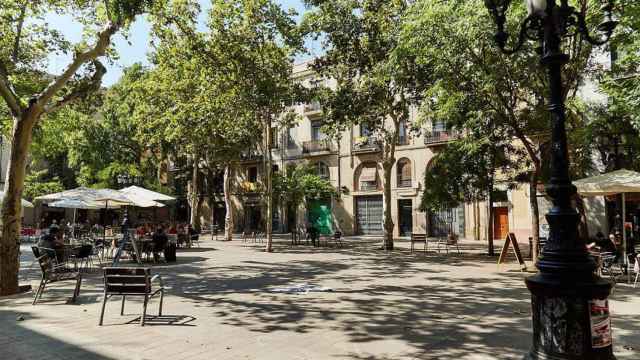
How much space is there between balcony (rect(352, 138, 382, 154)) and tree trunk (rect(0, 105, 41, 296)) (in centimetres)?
2486

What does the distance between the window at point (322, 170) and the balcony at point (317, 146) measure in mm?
1152

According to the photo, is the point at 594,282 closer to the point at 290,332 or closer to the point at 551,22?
the point at 551,22

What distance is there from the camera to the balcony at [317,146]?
A: 3578 cm

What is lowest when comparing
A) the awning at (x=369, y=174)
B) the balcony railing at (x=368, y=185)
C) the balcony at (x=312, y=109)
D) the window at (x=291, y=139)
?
the balcony railing at (x=368, y=185)

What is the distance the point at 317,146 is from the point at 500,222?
15.3 metres

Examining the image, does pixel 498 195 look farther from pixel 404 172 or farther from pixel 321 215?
pixel 321 215

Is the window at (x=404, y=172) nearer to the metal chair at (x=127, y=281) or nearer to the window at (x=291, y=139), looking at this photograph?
the window at (x=291, y=139)

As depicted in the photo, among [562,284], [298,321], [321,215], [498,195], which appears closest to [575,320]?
[562,284]

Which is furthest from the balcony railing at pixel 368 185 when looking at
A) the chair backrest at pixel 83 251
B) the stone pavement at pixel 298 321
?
the chair backrest at pixel 83 251

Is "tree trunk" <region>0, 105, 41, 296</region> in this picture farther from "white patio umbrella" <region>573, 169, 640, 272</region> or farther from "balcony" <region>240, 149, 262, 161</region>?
"balcony" <region>240, 149, 262, 161</region>

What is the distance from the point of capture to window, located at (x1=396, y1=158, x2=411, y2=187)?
3196cm

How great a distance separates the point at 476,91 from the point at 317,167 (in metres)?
24.4

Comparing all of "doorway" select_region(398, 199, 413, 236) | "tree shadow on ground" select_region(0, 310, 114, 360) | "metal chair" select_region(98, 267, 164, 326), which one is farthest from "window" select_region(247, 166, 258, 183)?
"tree shadow on ground" select_region(0, 310, 114, 360)

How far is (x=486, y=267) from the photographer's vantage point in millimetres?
14219
